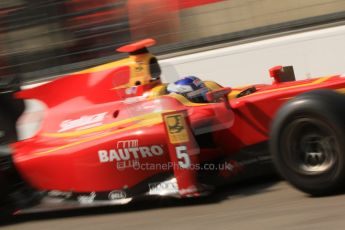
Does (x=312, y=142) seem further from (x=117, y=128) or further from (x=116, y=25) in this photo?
(x=116, y=25)

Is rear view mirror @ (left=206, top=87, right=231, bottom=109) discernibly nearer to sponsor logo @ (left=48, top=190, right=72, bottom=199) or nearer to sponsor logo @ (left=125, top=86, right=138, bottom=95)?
sponsor logo @ (left=125, top=86, right=138, bottom=95)

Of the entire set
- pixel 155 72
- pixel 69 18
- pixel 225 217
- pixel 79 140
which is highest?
pixel 69 18

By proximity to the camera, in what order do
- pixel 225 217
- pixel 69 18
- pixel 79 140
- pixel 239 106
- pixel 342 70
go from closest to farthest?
1. pixel 225 217
2. pixel 239 106
3. pixel 79 140
4. pixel 342 70
5. pixel 69 18

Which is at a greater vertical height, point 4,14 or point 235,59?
point 4,14

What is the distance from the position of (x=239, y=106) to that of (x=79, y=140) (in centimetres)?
133

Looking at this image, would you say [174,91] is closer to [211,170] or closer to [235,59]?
[211,170]

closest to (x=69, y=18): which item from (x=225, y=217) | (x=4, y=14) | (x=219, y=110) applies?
(x=4, y=14)

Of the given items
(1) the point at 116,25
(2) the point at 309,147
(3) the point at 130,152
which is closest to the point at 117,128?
(3) the point at 130,152

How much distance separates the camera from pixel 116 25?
7984mm

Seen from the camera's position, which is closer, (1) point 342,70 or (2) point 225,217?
(2) point 225,217

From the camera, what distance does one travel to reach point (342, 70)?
6.80 m

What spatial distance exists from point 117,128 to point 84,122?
41 cm

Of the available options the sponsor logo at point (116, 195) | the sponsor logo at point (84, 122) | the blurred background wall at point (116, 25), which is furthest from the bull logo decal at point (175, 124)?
the blurred background wall at point (116, 25)

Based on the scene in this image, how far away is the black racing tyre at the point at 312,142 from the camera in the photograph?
4.00 m
